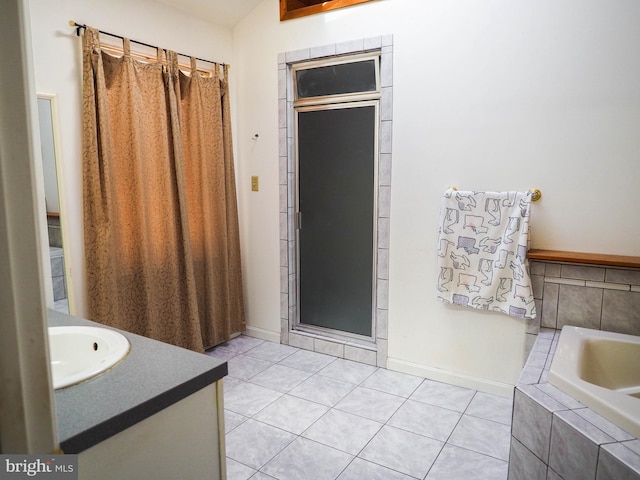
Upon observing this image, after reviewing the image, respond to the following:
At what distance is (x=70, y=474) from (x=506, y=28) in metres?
2.85

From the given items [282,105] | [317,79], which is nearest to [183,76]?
[282,105]

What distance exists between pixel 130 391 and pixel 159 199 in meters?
2.11

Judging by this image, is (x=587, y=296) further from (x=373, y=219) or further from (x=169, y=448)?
(x=169, y=448)

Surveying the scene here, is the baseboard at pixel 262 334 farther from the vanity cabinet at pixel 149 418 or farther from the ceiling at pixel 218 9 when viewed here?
the ceiling at pixel 218 9

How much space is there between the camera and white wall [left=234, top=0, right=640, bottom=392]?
7.67 ft

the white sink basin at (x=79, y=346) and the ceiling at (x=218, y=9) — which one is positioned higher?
the ceiling at (x=218, y=9)

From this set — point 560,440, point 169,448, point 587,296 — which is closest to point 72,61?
point 169,448

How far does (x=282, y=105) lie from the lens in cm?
339

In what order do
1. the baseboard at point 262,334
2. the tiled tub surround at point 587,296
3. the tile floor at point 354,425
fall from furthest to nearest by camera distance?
the baseboard at point 262,334 → the tiled tub surround at point 587,296 → the tile floor at point 354,425

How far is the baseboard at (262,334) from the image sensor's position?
3.71 meters

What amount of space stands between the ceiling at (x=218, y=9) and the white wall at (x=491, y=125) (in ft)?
0.35

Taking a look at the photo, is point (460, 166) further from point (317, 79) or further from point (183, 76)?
point (183, 76)

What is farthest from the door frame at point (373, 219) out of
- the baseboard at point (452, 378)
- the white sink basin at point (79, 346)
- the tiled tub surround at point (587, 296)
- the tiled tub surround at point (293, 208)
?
the white sink basin at point (79, 346)

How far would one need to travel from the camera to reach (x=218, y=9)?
328 cm
